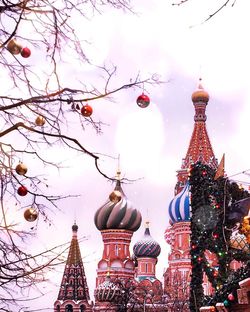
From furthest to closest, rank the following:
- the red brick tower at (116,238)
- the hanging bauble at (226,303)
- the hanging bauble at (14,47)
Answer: the red brick tower at (116,238) < the hanging bauble at (226,303) < the hanging bauble at (14,47)

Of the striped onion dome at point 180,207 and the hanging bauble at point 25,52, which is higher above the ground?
the striped onion dome at point 180,207

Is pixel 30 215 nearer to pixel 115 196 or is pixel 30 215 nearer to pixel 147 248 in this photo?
pixel 115 196

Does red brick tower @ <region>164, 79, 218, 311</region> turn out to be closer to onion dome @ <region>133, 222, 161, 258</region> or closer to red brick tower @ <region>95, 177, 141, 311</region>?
onion dome @ <region>133, 222, 161, 258</region>

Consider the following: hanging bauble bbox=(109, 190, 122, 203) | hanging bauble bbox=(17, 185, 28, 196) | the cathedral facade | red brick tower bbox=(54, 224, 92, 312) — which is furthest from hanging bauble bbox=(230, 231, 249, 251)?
red brick tower bbox=(54, 224, 92, 312)

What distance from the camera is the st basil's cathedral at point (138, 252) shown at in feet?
134

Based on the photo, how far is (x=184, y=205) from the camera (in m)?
43.8

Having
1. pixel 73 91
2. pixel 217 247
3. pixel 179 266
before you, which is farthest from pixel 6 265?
pixel 179 266

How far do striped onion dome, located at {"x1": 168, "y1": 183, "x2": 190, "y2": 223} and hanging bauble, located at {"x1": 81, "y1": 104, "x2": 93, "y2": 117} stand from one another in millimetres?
40393

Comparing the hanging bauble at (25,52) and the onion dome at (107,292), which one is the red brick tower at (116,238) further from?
the hanging bauble at (25,52)

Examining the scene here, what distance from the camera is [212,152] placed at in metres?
47.1

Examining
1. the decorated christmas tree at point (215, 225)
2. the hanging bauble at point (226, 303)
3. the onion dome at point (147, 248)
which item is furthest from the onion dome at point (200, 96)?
the hanging bauble at point (226, 303)

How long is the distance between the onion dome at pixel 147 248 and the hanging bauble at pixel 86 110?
4506cm

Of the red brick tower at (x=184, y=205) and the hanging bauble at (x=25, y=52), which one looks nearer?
the hanging bauble at (x=25, y=52)

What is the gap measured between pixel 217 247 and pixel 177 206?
30020mm
